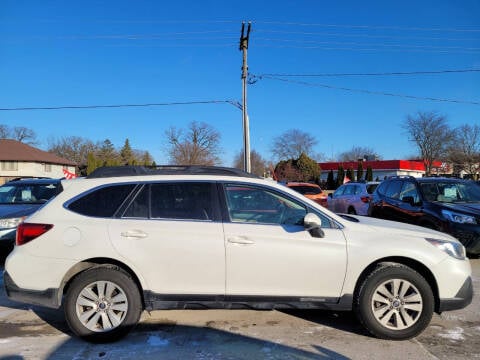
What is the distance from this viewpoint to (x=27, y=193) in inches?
358

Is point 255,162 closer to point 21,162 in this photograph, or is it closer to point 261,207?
point 21,162

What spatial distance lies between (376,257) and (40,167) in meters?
58.5

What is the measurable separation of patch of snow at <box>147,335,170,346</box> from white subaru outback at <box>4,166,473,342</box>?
28 cm

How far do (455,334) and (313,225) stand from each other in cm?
199

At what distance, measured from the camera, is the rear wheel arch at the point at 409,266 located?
13.7 feet

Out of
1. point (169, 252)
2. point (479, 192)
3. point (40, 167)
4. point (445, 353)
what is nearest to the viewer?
point (445, 353)

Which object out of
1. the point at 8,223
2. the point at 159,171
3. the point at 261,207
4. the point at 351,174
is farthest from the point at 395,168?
the point at 159,171

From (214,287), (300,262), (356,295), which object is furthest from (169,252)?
(356,295)

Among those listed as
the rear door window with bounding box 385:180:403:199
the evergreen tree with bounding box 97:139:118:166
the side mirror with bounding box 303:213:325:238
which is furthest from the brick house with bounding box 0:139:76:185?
the side mirror with bounding box 303:213:325:238

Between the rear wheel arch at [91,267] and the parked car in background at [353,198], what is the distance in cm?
1025

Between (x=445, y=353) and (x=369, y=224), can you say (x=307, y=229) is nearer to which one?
(x=369, y=224)

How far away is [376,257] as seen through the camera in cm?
411

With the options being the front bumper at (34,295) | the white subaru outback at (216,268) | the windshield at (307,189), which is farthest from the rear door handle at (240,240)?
the windshield at (307,189)

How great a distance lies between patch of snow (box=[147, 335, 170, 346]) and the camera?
403cm
